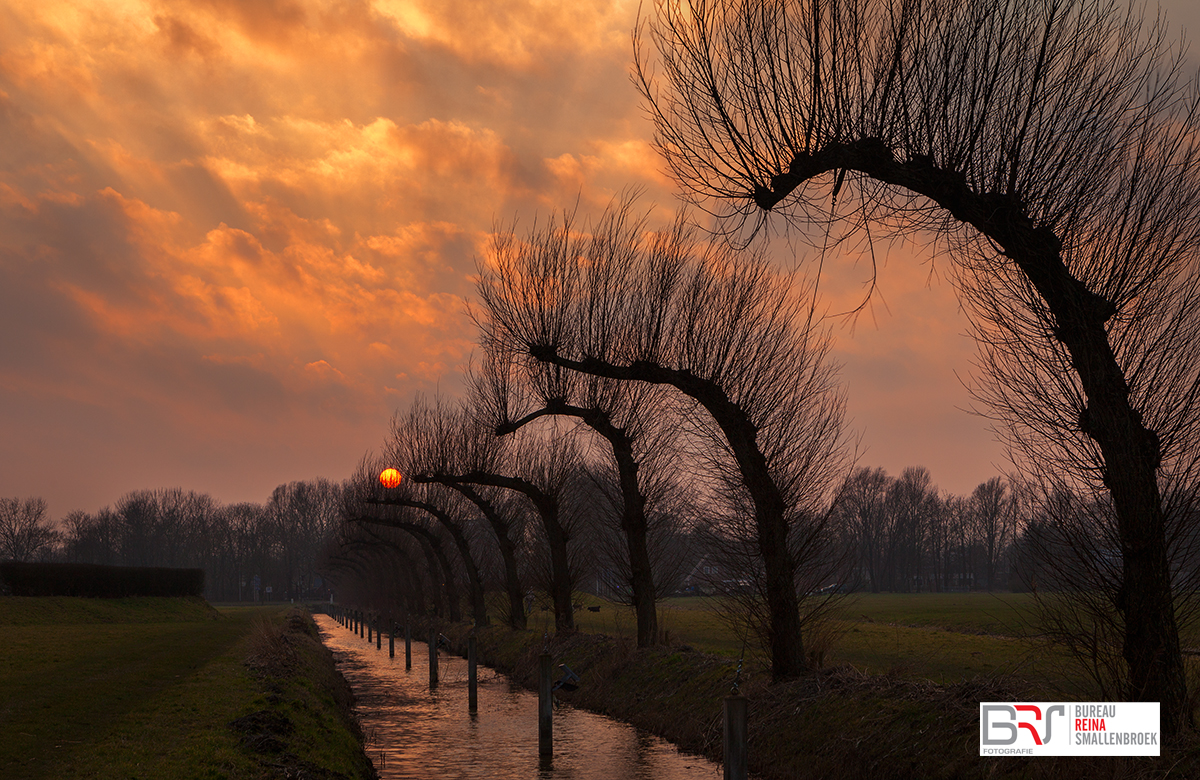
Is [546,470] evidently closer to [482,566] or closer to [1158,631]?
[482,566]

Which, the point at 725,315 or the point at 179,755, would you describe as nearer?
the point at 179,755

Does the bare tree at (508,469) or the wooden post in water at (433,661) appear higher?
the bare tree at (508,469)

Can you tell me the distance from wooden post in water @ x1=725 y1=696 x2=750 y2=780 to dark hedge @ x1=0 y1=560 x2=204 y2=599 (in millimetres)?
58335

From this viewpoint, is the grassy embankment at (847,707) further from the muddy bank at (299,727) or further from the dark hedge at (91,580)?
the dark hedge at (91,580)

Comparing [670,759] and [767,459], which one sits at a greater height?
[767,459]

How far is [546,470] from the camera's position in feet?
116

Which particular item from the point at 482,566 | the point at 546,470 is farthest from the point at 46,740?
the point at 482,566

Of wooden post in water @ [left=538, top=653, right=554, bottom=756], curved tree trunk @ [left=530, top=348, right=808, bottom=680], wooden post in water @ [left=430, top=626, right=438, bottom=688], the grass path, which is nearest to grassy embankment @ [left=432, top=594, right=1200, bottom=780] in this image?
curved tree trunk @ [left=530, top=348, right=808, bottom=680]

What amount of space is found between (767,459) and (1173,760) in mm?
9152

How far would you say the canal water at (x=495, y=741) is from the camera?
14273 mm
